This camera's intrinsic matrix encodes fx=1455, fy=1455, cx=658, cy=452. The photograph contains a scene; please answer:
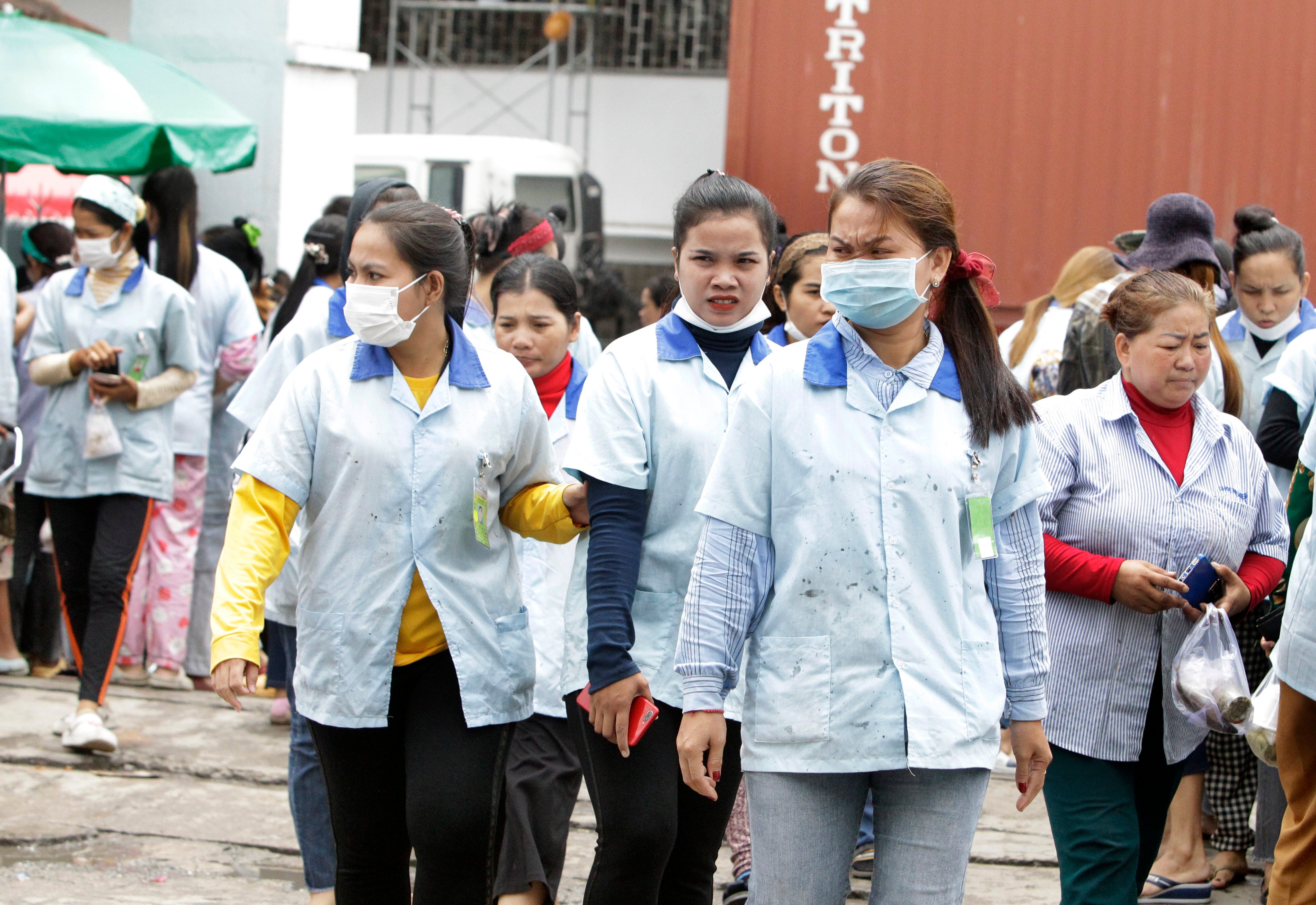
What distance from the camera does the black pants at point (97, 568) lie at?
207 inches

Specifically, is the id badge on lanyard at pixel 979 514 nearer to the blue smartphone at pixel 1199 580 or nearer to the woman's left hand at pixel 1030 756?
the woman's left hand at pixel 1030 756

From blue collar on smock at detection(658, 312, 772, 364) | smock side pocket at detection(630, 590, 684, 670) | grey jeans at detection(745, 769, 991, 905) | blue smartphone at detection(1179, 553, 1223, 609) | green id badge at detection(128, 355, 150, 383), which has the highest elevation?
blue collar on smock at detection(658, 312, 772, 364)

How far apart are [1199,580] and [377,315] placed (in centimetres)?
193

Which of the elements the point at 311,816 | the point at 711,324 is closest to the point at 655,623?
the point at 711,324

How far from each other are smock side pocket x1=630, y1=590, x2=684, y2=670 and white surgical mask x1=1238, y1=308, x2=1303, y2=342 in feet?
9.55

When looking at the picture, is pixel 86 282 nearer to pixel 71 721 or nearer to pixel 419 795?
pixel 71 721

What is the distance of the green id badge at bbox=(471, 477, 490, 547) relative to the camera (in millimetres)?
→ 2912

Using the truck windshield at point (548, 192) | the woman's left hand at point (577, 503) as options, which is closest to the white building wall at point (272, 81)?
the truck windshield at point (548, 192)

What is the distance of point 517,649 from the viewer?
2.99 metres

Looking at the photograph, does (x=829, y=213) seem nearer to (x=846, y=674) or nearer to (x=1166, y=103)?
(x=846, y=674)

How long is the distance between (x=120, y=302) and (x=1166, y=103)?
711cm

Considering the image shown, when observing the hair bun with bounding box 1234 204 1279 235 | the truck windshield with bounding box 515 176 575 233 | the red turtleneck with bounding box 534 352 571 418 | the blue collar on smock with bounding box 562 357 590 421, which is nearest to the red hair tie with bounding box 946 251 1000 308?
the blue collar on smock with bounding box 562 357 590 421

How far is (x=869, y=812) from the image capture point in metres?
4.63

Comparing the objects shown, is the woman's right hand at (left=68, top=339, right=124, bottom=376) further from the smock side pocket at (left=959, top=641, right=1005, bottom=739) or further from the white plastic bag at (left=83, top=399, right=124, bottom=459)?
the smock side pocket at (left=959, top=641, right=1005, bottom=739)
